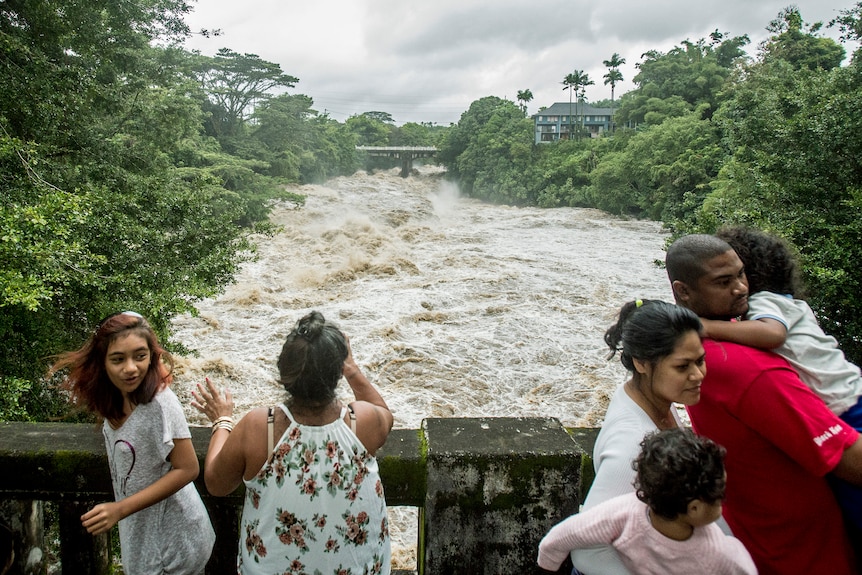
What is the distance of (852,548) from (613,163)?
2963cm

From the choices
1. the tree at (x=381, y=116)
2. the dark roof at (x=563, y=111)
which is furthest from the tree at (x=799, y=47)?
the tree at (x=381, y=116)

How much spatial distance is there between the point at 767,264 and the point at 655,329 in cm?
47

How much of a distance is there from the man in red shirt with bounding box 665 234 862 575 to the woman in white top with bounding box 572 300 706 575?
7 centimetres

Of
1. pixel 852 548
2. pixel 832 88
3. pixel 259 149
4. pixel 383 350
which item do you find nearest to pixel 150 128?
pixel 383 350

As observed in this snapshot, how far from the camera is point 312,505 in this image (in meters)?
1.40

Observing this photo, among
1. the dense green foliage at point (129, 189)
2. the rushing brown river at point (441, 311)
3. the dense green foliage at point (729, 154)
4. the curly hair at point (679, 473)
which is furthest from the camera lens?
the rushing brown river at point (441, 311)

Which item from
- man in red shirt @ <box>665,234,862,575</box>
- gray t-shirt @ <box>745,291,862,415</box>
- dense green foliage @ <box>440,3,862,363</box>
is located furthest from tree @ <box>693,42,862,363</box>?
man in red shirt @ <box>665,234,862,575</box>

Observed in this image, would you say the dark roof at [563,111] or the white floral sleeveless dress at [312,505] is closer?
the white floral sleeveless dress at [312,505]

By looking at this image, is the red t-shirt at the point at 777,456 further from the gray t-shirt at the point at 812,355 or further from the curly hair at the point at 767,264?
the curly hair at the point at 767,264

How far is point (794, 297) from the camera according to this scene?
1.63 meters

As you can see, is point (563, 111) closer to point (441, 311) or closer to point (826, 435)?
point (441, 311)

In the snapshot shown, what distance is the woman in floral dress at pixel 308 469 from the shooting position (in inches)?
54.5

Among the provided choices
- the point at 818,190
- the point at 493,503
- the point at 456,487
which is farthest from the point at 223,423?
the point at 818,190

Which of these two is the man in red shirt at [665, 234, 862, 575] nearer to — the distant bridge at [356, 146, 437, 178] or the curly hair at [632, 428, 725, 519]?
the curly hair at [632, 428, 725, 519]
